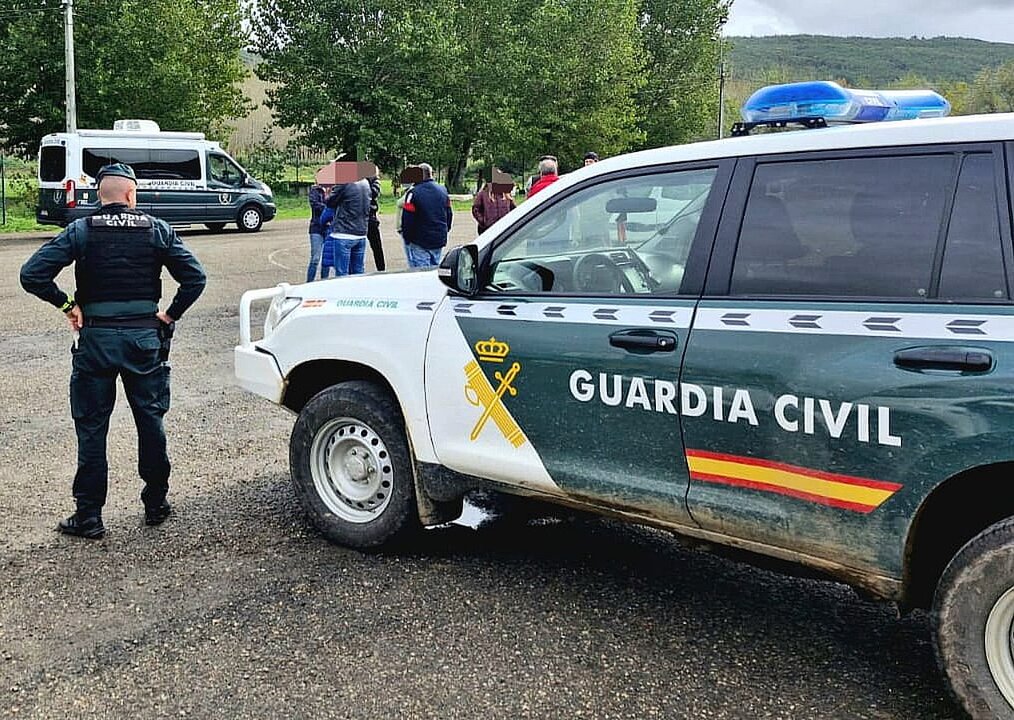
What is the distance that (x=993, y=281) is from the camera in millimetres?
3074

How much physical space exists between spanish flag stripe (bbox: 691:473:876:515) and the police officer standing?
2.80 meters

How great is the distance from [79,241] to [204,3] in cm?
3397

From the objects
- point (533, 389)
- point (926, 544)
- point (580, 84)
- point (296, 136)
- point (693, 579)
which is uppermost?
point (580, 84)

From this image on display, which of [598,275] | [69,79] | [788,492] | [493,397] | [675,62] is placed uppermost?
[675,62]

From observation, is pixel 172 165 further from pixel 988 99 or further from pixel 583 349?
pixel 583 349

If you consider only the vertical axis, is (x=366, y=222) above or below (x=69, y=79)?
below

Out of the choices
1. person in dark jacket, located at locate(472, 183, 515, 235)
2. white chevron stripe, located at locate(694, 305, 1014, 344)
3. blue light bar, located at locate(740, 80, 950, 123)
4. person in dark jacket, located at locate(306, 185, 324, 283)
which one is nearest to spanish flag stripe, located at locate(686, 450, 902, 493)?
white chevron stripe, located at locate(694, 305, 1014, 344)

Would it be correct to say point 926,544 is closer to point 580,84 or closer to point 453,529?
point 453,529

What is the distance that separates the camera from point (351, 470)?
4.93 meters

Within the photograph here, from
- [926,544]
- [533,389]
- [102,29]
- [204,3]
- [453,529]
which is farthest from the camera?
[204,3]

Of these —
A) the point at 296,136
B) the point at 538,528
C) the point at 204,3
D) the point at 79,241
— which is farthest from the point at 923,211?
the point at 296,136

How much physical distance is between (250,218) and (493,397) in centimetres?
2292

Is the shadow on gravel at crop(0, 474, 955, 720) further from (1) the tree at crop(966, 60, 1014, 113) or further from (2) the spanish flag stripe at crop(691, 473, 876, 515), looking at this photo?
(1) the tree at crop(966, 60, 1014, 113)

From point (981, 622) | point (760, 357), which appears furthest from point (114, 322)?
point (981, 622)
